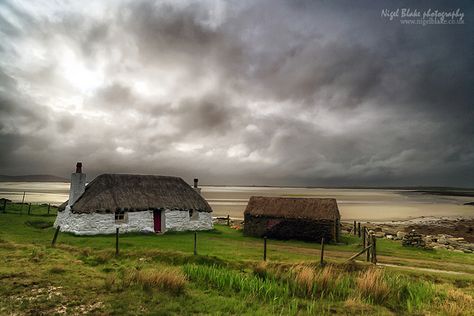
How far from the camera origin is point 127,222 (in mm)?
28406

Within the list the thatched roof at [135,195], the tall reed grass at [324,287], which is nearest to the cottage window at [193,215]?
the thatched roof at [135,195]

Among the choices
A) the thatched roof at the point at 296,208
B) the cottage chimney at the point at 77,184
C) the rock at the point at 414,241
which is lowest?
the rock at the point at 414,241

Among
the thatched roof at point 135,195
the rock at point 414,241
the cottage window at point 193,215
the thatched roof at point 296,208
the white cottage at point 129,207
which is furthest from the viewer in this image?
the cottage window at point 193,215

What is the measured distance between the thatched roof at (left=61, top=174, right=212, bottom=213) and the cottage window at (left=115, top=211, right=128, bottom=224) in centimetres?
52

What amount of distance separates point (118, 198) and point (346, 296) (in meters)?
22.4

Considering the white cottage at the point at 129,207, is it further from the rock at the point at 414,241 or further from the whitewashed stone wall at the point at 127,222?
the rock at the point at 414,241

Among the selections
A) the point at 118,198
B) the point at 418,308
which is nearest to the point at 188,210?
the point at 118,198

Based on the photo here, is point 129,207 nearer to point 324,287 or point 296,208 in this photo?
point 296,208

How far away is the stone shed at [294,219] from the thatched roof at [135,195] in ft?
19.2

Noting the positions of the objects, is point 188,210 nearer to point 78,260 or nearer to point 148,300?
point 78,260

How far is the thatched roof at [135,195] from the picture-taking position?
27.8m

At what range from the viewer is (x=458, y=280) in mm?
15633

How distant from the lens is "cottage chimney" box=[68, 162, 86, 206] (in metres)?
28.3

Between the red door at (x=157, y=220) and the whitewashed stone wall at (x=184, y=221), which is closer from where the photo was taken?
the red door at (x=157, y=220)
